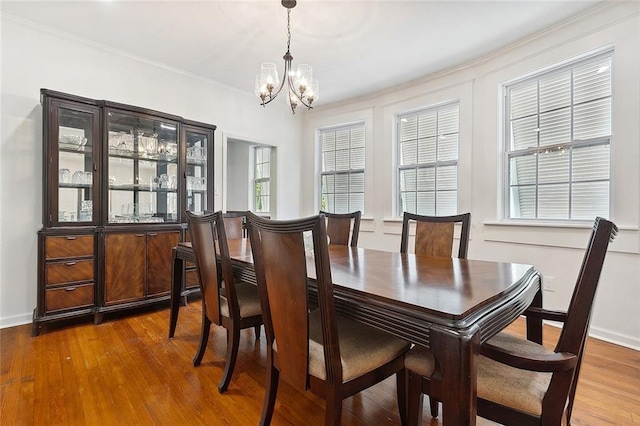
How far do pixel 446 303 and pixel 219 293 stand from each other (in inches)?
55.1

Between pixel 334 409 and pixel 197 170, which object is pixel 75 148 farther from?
pixel 334 409

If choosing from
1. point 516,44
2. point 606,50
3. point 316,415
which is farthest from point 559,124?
point 316,415

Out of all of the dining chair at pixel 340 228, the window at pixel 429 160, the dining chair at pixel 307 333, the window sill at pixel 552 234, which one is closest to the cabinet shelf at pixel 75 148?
the dining chair at pixel 340 228

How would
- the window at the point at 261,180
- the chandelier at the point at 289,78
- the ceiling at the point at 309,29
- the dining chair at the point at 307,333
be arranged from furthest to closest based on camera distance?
the window at the point at 261,180 < the ceiling at the point at 309,29 < the chandelier at the point at 289,78 < the dining chair at the point at 307,333

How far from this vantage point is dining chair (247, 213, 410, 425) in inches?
42.9

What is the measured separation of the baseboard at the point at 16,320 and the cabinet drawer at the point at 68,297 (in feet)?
1.67

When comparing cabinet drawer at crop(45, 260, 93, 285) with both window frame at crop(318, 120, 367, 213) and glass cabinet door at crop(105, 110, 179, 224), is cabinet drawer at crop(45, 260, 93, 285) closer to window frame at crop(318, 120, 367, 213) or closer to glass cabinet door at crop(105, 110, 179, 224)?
glass cabinet door at crop(105, 110, 179, 224)

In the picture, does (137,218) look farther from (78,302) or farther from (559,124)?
(559,124)

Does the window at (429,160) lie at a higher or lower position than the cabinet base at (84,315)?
higher

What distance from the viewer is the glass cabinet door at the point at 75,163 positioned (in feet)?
8.73

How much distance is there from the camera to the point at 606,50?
2.54 metres

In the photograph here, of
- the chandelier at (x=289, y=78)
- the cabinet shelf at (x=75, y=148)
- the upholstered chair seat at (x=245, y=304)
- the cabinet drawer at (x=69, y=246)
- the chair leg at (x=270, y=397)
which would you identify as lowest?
the chair leg at (x=270, y=397)

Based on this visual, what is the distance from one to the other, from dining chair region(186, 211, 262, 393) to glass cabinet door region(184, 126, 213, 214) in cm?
175

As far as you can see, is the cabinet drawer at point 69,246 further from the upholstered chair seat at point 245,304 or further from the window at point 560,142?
the window at point 560,142
